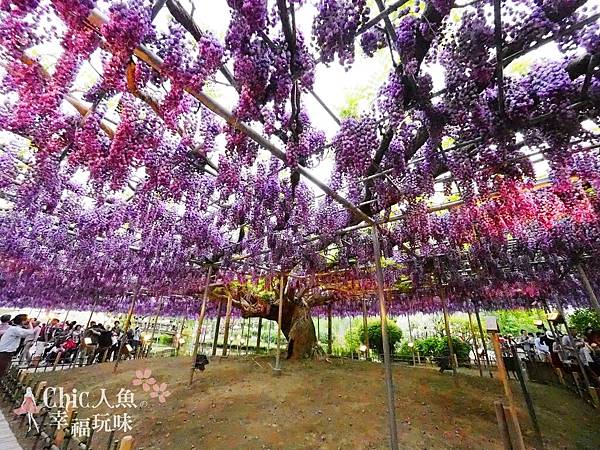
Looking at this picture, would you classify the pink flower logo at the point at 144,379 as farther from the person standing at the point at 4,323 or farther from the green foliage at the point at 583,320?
the green foliage at the point at 583,320

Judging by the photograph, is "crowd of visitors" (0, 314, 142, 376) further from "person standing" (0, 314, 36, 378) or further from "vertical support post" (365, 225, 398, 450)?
"vertical support post" (365, 225, 398, 450)

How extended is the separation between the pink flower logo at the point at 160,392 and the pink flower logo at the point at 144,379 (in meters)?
0.34

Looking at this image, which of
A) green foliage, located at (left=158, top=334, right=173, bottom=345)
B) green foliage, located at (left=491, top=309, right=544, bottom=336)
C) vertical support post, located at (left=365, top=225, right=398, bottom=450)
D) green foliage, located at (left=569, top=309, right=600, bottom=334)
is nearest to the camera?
vertical support post, located at (left=365, top=225, right=398, bottom=450)

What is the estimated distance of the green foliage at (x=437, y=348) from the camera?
1475 cm

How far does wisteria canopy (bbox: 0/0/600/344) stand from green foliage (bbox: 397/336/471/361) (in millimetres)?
9472

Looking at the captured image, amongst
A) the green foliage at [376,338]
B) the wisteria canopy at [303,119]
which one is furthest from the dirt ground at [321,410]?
the green foliage at [376,338]

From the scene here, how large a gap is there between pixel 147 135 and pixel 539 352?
16.2m

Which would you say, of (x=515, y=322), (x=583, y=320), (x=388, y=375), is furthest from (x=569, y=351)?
(x=515, y=322)

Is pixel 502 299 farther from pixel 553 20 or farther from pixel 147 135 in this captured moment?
pixel 147 135

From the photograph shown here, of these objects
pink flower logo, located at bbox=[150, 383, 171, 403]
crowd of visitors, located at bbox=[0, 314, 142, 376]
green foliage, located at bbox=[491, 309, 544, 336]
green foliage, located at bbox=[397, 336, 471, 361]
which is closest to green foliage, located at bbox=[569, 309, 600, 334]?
green foliage, located at bbox=[397, 336, 471, 361]

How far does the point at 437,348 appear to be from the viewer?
1530 centimetres

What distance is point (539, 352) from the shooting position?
38.5 feet

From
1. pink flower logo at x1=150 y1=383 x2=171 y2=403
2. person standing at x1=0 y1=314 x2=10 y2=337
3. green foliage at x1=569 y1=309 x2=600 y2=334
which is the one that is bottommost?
pink flower logo at x1=150 y1=383 x2=171 y2=403

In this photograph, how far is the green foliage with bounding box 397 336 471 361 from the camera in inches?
581
